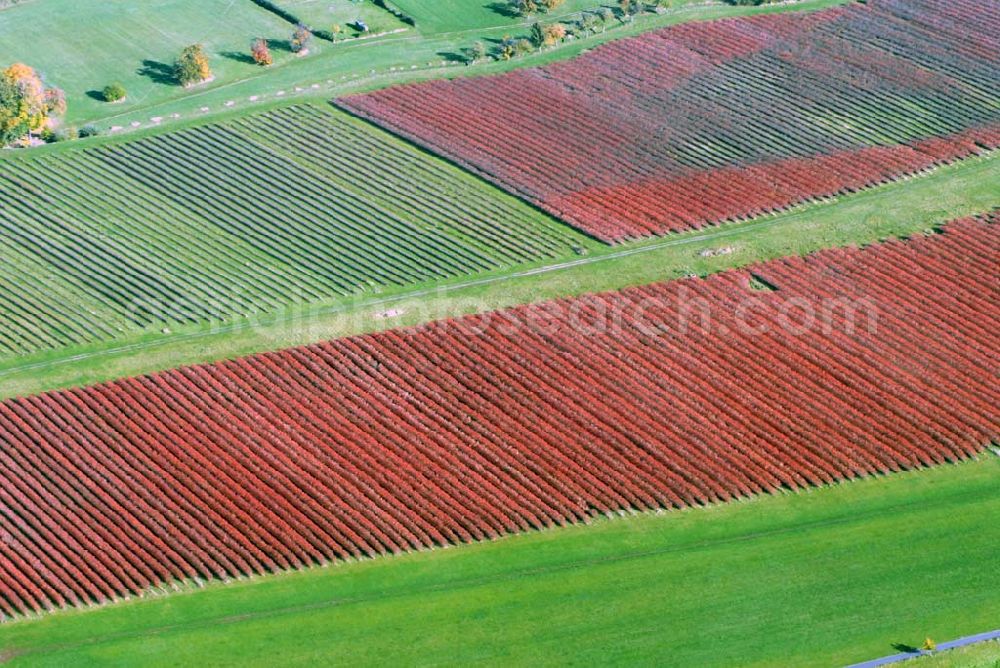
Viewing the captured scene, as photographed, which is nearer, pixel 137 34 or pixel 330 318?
pixel 330 318

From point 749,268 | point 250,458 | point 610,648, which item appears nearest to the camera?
Answer: point 610,648

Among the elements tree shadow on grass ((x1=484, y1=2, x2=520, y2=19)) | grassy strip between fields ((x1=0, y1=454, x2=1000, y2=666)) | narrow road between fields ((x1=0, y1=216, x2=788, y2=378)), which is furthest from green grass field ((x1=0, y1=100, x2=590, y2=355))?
grassy strip between fields ((x1=0, y1=454, x2=1000, y2=666))

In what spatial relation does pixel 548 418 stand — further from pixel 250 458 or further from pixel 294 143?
pixel 294 143

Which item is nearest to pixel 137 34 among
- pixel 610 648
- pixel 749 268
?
pixel 749 268

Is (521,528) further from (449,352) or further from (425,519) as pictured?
(449,352)

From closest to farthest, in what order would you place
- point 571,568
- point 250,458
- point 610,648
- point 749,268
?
point 610,648 < point 571,568 < point 250,458 < point 749,268

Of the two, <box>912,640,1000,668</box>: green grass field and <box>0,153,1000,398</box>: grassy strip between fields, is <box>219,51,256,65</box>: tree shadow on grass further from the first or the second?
<box>912,640,1000,668</box>: green grass field

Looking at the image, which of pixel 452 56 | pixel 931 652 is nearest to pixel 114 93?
pixel 452 56

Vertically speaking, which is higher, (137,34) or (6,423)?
(137,34)
